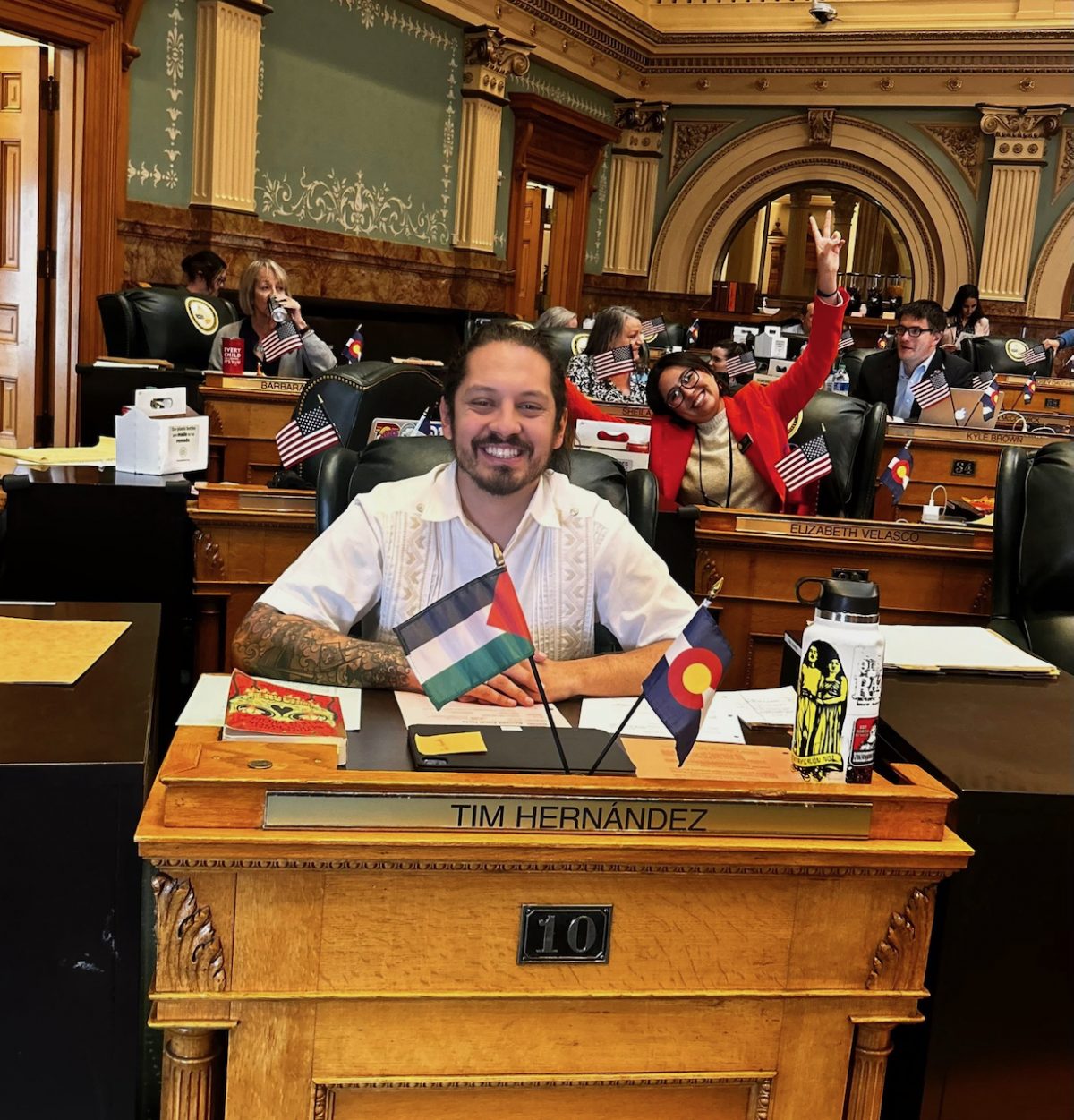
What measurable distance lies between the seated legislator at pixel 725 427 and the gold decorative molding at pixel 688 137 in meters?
9.45

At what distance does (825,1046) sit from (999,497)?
1717mm

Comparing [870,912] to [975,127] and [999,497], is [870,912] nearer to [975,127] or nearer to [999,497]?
[999,497]

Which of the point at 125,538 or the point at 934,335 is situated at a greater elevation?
the point at 934,335

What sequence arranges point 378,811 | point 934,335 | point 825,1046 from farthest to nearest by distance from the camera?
1. point 934,335
2. point 825,1046
3. point 378,811

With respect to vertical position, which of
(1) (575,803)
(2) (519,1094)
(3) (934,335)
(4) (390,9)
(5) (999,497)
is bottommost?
(2) (519,1094)

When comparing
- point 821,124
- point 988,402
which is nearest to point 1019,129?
point 821,124

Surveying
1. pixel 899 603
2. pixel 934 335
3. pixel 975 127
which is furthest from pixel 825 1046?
pixel 975 127

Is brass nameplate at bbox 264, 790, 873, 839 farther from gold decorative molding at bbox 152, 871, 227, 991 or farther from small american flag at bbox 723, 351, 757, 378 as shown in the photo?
small american flag at bbox 723, 351, 757, 378

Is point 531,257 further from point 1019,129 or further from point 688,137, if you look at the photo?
point 1019,129

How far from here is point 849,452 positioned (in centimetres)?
409

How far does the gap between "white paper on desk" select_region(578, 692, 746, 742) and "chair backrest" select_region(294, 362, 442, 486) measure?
5.91ft

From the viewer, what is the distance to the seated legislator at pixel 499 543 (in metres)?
1.93

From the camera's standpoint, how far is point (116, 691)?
5.16ft

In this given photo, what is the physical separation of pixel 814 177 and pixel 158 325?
8285 mm
